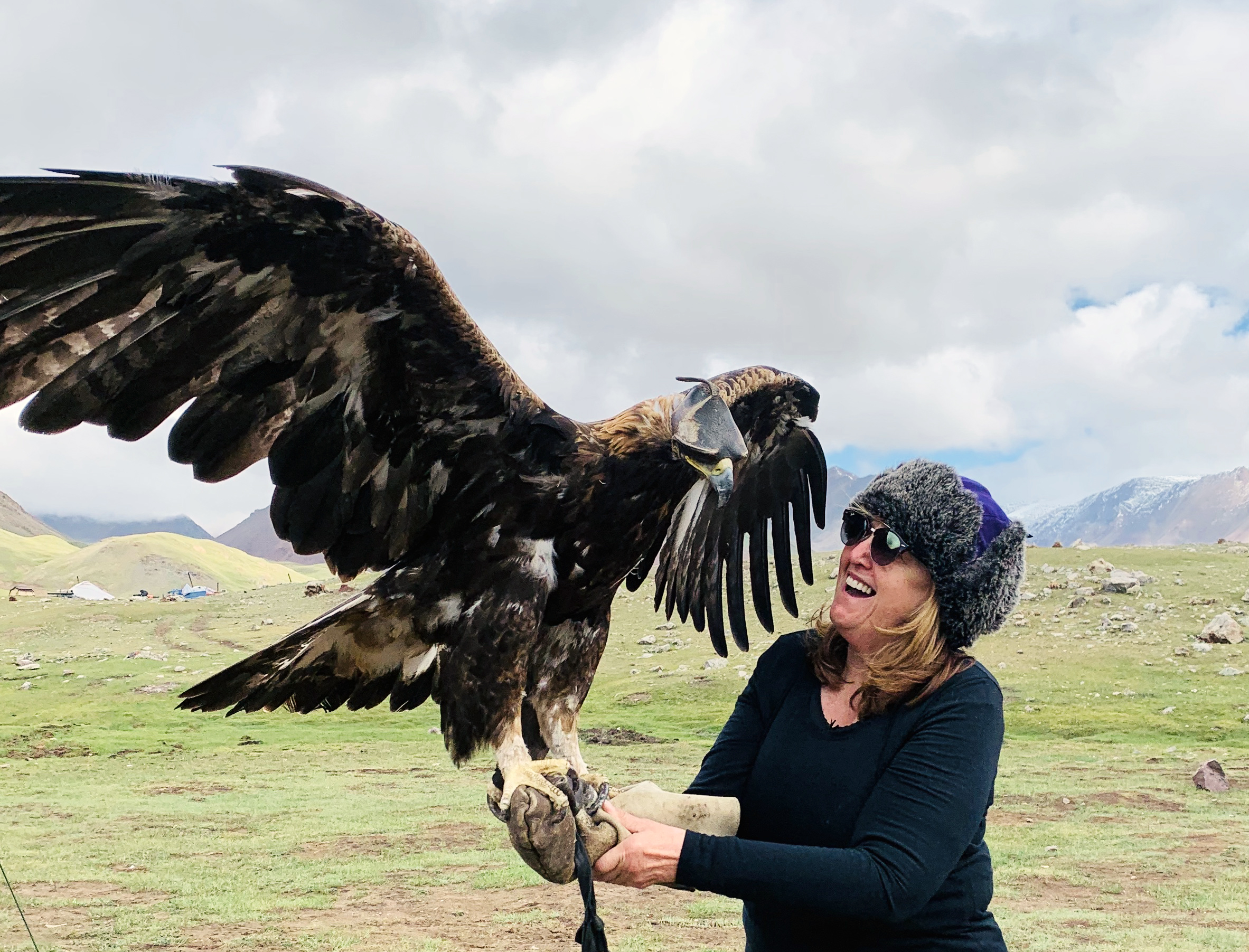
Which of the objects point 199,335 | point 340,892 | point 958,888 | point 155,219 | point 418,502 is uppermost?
point 155,219

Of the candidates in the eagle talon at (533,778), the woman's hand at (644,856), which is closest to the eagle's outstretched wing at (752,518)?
the eagle talon at (533,778)

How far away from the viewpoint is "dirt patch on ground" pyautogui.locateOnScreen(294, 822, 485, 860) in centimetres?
1037

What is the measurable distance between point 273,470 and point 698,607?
5.73 feet

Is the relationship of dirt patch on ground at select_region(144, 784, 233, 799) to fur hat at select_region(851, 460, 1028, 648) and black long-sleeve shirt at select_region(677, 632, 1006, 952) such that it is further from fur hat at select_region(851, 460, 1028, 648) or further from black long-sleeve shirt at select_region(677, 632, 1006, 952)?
fur hat at select_region(851, 460, 1028, 648)

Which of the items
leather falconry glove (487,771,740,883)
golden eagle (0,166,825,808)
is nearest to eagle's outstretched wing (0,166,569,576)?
golden eagle (0,166,825,808)

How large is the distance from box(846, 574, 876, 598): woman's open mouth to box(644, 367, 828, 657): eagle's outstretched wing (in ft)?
5.02

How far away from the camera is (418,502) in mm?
3195

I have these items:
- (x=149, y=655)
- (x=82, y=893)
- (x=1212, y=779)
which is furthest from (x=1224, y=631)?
(x=149, y=655)

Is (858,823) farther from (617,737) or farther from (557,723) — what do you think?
(617,737)

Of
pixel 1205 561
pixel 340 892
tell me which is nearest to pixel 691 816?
pixel 340 892

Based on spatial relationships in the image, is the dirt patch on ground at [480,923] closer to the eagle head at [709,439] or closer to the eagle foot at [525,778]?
the eagle foot at [525,778]

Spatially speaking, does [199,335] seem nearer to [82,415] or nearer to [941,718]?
[82,415]

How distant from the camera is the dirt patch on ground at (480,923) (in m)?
7.31

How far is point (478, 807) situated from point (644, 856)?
38.5 feet
